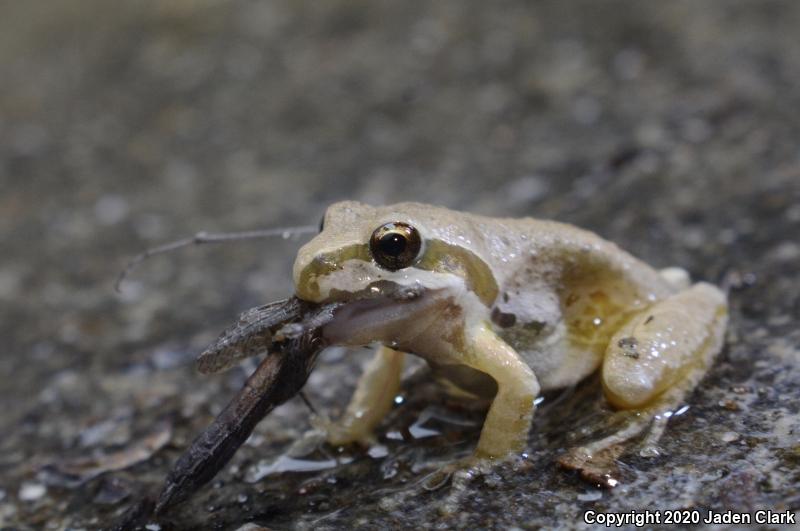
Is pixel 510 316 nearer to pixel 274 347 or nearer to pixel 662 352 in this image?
pixel 662 352

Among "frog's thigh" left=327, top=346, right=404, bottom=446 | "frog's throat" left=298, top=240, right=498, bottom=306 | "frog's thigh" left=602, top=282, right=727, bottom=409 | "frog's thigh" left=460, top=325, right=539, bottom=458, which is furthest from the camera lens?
"frog's thigh" left=327, top=346, right=404, bottom=446

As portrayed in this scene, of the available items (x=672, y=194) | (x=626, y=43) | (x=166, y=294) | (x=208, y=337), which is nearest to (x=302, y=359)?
(x=208, y=337)

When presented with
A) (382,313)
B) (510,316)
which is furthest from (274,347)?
(510,316)

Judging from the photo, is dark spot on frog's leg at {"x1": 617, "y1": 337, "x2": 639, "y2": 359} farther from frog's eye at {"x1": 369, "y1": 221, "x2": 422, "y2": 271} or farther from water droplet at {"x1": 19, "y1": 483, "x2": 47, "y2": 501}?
water droplet at {"x1": 19, "y1": 483, "x2": 47, "y2": 501}

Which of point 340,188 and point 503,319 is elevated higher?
point 340,188

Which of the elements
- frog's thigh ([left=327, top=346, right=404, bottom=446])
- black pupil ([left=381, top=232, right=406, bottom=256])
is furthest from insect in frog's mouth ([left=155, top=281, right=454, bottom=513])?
frog's thigh ([left=327, top=346, right=404, bottom=446])

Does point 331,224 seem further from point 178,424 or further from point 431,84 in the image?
point 431,84

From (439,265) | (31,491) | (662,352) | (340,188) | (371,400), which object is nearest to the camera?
(439,265)

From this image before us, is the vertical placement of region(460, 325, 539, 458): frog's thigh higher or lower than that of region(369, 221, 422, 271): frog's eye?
lower
